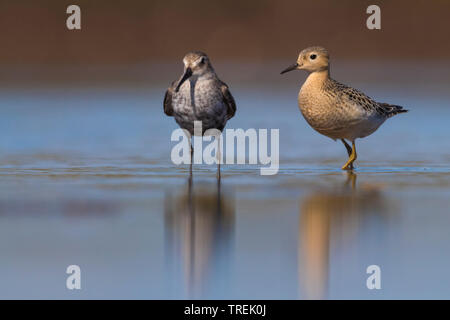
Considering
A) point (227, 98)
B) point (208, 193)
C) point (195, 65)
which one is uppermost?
point (195, 65)

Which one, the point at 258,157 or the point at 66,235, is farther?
the point at 258,157

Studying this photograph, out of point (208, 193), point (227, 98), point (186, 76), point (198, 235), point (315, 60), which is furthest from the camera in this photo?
point (315, 60)

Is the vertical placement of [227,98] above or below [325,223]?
above

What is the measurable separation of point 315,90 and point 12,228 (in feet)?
15.7

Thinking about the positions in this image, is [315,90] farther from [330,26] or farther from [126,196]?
[330,26]

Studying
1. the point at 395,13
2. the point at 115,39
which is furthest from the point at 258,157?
the point at 395,13

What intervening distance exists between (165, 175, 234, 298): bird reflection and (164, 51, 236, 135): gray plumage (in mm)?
1072

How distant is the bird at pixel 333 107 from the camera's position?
1177 centimetres

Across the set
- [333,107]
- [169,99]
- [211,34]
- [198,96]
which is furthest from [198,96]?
[211,34]

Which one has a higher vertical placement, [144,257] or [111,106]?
[111,106]

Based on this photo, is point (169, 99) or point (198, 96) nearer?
point (198, 96)

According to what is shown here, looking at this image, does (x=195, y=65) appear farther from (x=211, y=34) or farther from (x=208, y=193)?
(x=211, y=34)

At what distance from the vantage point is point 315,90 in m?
11.9

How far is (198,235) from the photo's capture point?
26.9 feet
